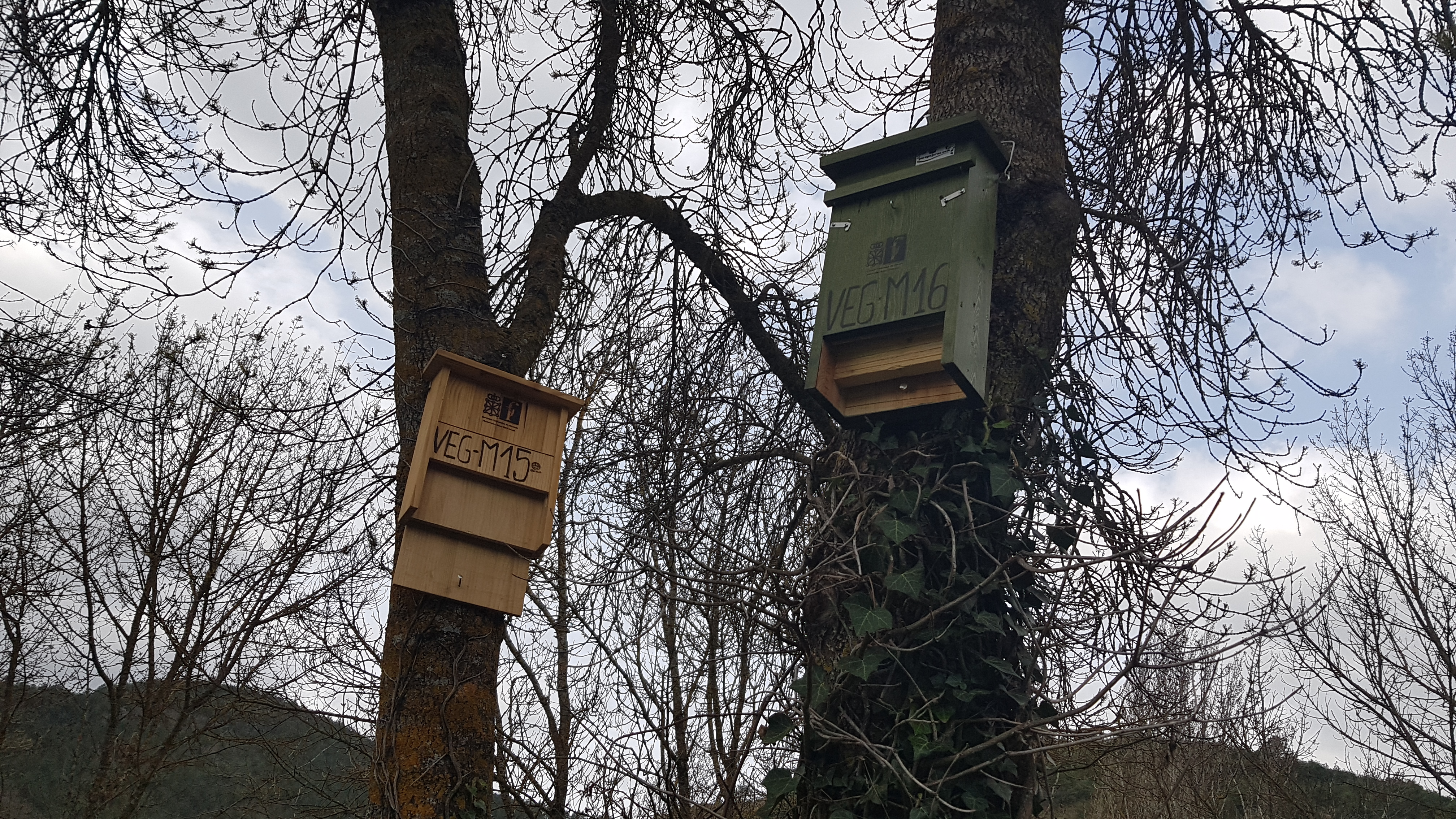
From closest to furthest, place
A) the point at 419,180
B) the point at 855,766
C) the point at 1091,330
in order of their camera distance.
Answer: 1. the point at 855,766
2. the point at 419,180
3. the point at 1091,330

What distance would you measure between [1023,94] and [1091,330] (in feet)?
2.82

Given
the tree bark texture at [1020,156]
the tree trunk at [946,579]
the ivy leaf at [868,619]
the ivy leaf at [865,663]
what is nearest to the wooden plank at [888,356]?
the tree trunk at [946,579]

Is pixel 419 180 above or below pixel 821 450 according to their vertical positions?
above

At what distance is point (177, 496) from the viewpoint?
31.9ft

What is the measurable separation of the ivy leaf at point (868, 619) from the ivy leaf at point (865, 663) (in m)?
0.06

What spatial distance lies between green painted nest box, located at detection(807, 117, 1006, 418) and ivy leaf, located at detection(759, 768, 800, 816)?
1.02 meters

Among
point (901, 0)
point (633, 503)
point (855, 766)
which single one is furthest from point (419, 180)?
point (901, 0)

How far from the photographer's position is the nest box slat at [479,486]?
2830 millimetres

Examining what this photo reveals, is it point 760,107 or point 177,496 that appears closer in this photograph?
point 760,107

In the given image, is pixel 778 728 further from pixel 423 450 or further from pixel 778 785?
pixel 423 450

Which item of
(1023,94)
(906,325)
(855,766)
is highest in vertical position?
(1023,94)

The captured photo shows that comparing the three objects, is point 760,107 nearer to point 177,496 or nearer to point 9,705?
point 177,496

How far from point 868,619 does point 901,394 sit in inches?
26.8

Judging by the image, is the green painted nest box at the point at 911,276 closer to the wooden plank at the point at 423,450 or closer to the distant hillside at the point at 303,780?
the wooden plank at the point at 423,450
